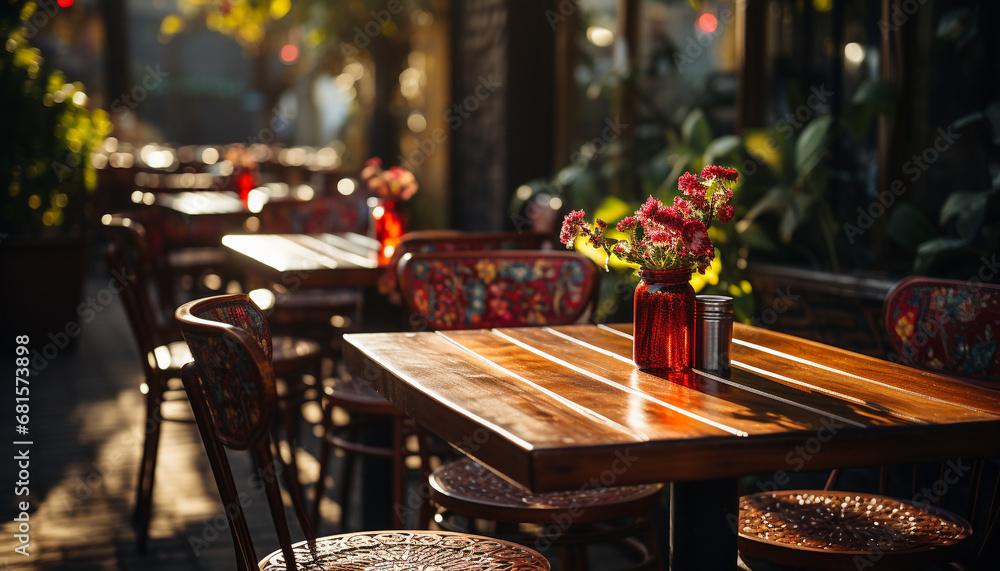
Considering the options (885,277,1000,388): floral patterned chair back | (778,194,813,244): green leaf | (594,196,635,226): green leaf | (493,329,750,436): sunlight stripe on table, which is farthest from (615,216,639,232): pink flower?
(594,196,635,226): green leaf

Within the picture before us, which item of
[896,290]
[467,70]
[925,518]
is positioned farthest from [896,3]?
[467,70]

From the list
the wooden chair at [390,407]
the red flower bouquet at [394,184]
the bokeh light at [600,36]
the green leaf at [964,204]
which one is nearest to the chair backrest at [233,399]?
the wooden chair at [390,407]

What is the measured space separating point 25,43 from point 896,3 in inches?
179

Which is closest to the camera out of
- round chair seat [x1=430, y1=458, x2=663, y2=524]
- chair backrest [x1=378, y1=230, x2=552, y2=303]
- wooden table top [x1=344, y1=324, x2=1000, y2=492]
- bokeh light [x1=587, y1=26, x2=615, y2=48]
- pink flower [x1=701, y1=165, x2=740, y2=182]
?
wooden table top [x1=344, y1=324, x2=1000, y2=492]

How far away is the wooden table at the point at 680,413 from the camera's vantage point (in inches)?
46.3

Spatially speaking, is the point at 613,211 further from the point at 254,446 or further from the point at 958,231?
→ the point at 254,446

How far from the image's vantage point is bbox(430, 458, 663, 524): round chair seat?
6.21 ft

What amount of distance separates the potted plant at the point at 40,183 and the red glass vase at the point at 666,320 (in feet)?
14.8

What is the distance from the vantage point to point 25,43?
544 centimetres

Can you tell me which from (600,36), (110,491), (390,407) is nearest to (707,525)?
(390,407)

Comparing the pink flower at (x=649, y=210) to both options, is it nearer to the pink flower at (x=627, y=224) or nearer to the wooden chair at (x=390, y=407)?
the pink flower at (x=627, y=224)

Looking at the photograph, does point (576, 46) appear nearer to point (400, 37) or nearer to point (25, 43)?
point (400, 37)

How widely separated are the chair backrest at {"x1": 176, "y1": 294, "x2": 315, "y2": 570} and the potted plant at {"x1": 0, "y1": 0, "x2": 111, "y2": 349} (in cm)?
423

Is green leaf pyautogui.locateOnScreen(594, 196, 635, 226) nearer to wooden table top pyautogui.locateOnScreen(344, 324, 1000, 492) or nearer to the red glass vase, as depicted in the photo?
wooden table top pyautogui.locateOnScreen(344, 324, 1000, 492)
